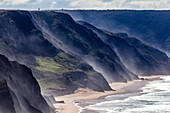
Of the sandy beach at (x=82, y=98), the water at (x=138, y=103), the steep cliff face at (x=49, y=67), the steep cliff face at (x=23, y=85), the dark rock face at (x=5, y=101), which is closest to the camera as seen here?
the dark rock face at (x=5, y=101)

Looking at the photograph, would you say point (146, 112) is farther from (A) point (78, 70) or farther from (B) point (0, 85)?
(A) point (78, 70)

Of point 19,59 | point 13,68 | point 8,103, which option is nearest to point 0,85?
point 8,103

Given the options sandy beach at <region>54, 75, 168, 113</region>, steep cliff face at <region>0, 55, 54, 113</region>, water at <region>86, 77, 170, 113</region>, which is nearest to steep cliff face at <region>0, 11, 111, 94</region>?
sandy beach at <region>54, 75, 168, 113</region>

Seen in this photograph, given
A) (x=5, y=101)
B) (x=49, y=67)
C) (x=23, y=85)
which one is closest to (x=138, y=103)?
(x=23, y=85)

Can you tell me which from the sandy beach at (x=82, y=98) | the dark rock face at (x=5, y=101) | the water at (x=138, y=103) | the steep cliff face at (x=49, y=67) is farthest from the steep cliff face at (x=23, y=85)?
the steep cliff face at (x=49, y=67)

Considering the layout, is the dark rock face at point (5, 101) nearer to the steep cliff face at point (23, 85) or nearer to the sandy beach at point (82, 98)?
the steep cliff face at point (23, 85)

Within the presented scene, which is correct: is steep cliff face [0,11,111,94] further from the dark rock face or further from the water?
the dark rock face
